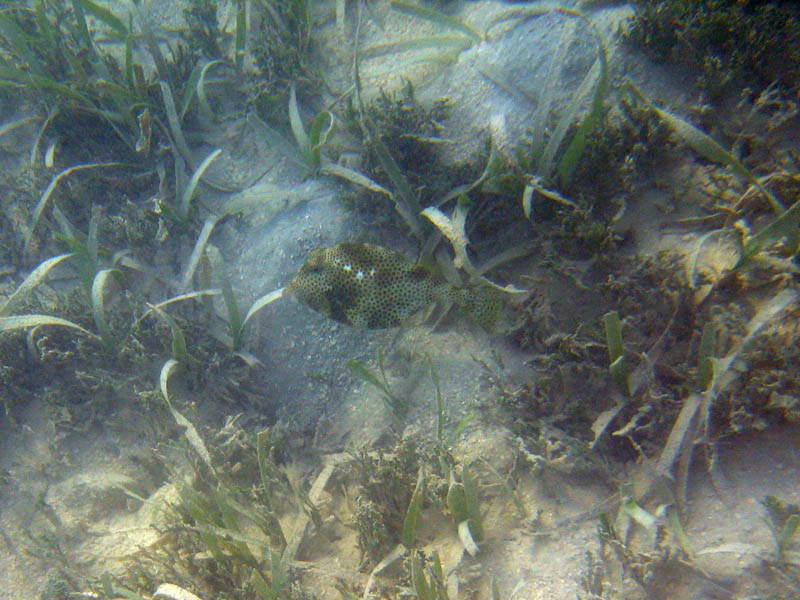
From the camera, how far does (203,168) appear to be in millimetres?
4148

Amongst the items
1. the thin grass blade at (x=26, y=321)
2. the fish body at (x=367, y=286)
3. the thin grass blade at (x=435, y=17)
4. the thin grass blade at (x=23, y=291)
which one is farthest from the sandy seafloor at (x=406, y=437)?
the thin grass blade at (x=23, y=291)

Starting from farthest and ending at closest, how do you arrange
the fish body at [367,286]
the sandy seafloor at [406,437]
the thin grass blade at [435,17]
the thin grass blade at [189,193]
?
the thin grass blade at [435,17] → the thin grass blade at [189,193] → the fish body at [367,286] → the sandy seafloor at [406,437]

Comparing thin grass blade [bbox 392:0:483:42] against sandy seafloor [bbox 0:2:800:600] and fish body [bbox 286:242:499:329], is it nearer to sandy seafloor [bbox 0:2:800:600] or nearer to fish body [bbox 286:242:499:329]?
sandy seafloor [bbox 0:2:800:600]

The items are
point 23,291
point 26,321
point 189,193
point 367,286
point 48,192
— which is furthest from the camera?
point 48,192

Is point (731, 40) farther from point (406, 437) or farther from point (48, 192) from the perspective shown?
point (48, 192)

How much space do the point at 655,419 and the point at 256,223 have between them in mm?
3550

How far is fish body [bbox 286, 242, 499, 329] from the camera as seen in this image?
329 centimetres

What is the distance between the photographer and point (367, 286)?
10.8 feet

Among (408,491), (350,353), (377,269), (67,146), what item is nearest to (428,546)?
(408,491)

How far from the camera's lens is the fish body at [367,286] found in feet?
10.8

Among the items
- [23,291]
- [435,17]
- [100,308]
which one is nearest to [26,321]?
[23,291]

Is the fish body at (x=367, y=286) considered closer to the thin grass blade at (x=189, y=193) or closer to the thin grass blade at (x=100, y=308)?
the thin grass blade at (x=189, y=193)

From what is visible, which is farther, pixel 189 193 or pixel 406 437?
pixel 189 193

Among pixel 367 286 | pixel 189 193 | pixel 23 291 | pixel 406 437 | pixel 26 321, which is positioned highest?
pixel 189 193
